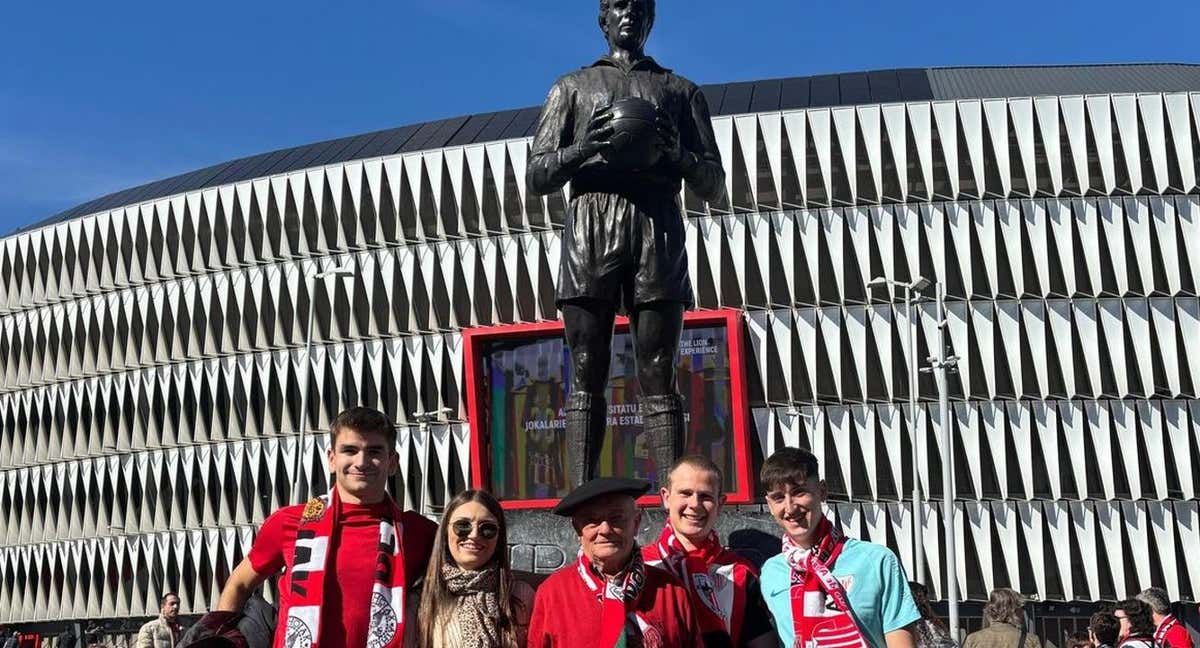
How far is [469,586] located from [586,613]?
1.74ft

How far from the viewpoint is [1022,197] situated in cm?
5284

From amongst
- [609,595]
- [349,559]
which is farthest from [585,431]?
[609,595]

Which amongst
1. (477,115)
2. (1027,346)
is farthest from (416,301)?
(1027,346)

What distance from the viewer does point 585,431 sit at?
848 cm

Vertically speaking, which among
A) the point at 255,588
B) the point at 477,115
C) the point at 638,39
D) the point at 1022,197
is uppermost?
the point at 477,115

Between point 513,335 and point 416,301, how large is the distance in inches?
311

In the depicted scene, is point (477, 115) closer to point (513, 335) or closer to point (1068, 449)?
point (513, 335)

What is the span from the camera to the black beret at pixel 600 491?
15.8 feet

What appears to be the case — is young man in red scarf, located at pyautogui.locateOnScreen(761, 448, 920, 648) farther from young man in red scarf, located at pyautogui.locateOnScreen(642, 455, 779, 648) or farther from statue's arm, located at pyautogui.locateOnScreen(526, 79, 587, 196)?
statue's arm, located at pyautogui.locateOnScreen(526, 79, 587, 196)

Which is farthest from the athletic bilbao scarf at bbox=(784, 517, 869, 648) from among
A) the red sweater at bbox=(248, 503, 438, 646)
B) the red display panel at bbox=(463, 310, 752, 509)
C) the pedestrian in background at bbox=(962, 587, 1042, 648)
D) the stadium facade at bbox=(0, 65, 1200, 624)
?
the red display panel at bbox=(463, 310, 752, 509)

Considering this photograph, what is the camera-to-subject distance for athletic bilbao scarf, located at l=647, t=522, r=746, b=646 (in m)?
5.13

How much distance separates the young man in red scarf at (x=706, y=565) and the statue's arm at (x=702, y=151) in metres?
3.26

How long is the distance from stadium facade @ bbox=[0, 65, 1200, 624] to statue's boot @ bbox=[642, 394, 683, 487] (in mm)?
37583

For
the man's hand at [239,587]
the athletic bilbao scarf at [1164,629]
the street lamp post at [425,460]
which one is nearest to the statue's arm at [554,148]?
the man's hand at [239,587]
